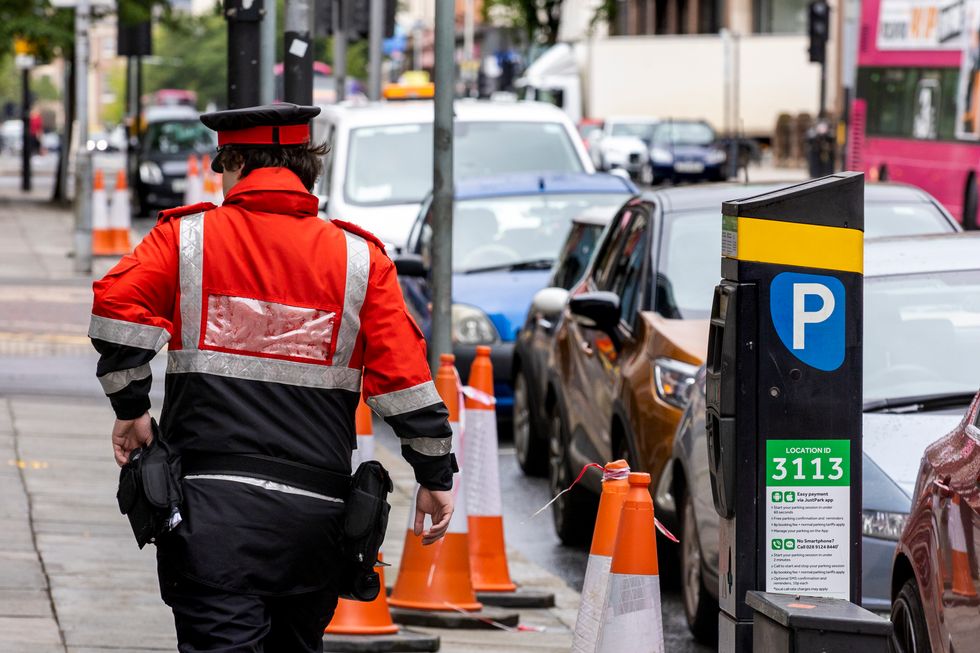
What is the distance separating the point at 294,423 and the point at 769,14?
6416 cm

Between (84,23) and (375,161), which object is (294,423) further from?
(84,23)

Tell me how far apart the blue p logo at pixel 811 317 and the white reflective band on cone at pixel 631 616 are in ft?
2.12

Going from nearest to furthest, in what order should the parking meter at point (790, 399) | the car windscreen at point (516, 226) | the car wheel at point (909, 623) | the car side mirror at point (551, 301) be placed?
the parking meter at point (790, 399)
the car wheel at point (909, 623)
the car side mirror at point (551, 301)
the car windscreen at point (516, 226)

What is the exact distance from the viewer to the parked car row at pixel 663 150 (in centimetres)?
4697

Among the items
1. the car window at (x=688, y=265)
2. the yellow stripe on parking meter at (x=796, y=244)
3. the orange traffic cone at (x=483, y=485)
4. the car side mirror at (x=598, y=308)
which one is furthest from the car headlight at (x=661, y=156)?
the yellow stripe on parking meter at (x=796, y=244)

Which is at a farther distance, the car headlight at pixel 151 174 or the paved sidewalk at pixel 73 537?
the car headlight at pixel 151 174

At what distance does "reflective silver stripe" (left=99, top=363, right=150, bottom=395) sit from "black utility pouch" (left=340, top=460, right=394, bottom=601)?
1.79 feet

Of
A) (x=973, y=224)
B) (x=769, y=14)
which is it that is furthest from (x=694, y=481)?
(x=769, y=14)

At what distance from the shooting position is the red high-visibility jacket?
4.57m

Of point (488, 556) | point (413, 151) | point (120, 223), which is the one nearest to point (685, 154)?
point (120, 223)

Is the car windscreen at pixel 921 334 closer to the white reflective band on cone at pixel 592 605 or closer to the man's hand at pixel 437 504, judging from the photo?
the white reflective band on cone at pixel 592 605

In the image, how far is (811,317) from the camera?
475 cm

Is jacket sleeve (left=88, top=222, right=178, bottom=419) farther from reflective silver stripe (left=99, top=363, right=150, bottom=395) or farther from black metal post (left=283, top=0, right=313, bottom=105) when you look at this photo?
black metal post (left=283, top=0, right=313, bottom=105)

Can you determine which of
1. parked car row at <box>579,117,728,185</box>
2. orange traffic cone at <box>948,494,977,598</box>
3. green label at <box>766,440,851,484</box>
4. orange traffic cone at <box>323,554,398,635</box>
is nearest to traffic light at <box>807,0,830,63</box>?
parked car row at <box>579,117,728,185</box>
